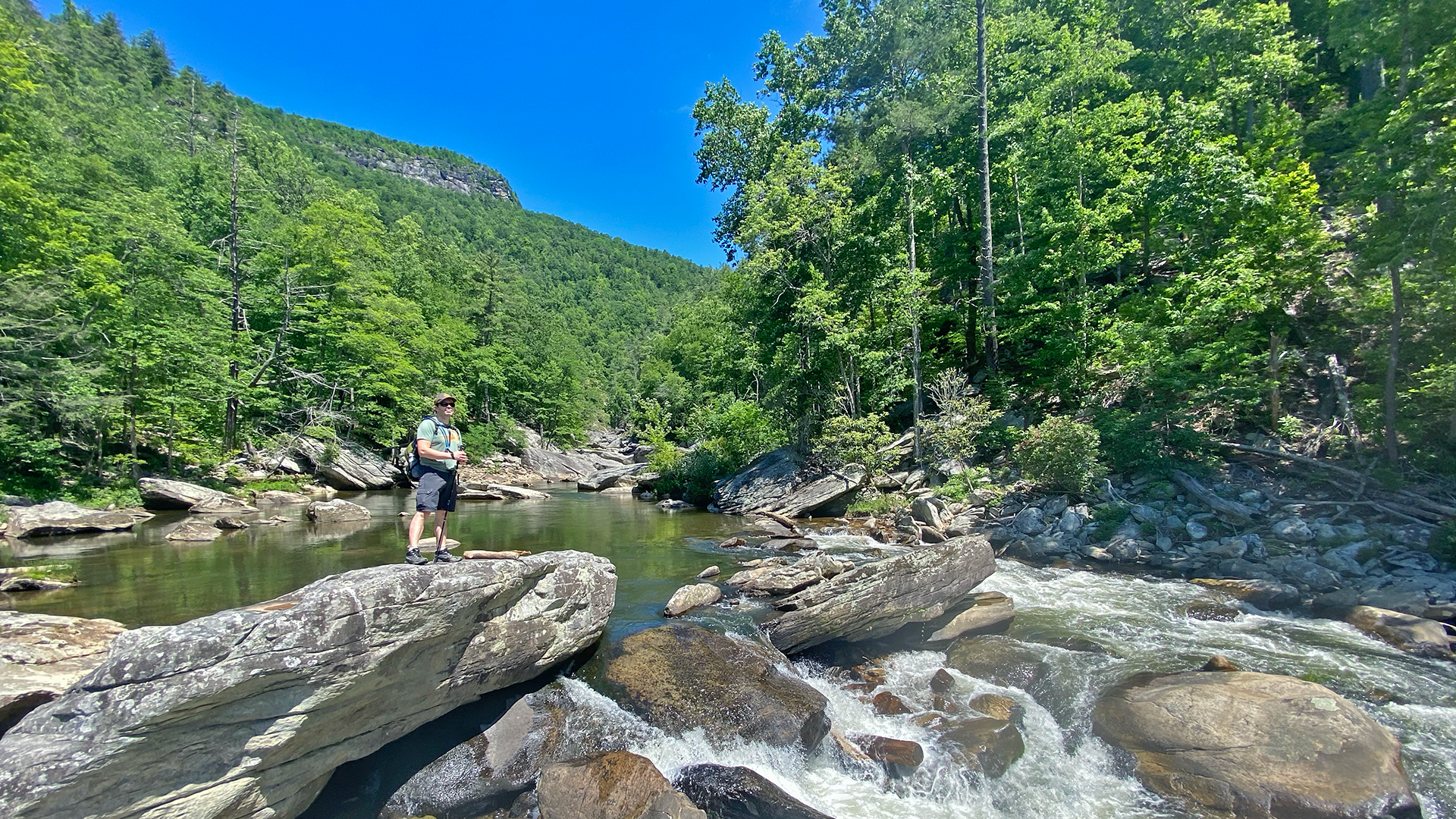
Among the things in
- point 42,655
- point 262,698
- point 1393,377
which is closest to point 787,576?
point 262,698

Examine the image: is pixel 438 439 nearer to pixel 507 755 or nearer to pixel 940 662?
pixel 507 755

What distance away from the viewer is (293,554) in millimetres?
13484

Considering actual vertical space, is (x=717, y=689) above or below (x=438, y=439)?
below

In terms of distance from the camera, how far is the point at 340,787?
5781 mm

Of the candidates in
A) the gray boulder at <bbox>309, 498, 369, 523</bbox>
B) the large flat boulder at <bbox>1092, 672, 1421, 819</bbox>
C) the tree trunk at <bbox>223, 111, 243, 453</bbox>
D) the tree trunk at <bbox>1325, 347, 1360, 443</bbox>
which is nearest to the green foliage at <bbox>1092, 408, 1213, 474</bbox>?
the tree trunk at <bbox>1325, 347, 1360, 443</bbox>

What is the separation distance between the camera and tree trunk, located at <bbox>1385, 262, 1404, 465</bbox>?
11.8 metres

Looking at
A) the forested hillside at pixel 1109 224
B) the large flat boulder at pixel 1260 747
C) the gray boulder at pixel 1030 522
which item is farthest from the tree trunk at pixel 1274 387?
the large flat boulder at pixel 1260 747

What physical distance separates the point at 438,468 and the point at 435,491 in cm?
31

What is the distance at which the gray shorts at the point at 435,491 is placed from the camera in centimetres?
678

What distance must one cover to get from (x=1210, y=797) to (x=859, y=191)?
943 inches

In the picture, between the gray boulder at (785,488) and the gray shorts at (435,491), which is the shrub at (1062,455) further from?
the gray shorts at (435,491)

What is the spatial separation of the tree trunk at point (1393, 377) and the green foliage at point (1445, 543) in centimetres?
247

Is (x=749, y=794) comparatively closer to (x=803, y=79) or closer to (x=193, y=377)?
(x=193, y=377)

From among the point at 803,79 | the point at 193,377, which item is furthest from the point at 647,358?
the point at 193,377
